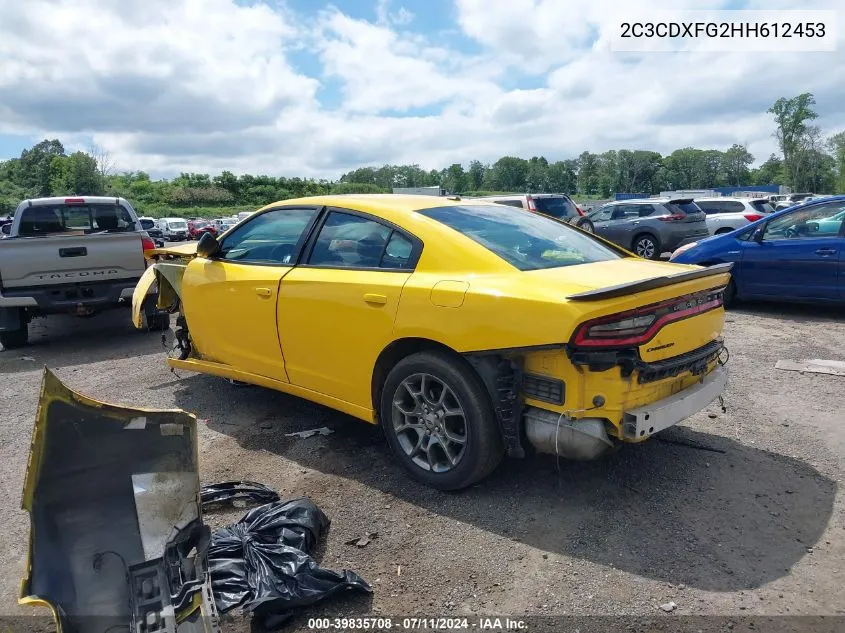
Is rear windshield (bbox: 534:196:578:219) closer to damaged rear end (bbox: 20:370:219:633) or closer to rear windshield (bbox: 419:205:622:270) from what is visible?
rear windshield (bbox: 419:205:622:270)

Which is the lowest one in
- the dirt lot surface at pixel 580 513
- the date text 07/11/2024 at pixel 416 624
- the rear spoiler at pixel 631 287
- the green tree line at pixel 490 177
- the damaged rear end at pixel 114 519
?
the date text 07/11/2024 at pixel 416 624

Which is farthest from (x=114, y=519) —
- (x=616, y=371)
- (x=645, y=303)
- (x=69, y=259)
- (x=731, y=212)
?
(x=731, y=212)

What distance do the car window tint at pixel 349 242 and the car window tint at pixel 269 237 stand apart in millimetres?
213

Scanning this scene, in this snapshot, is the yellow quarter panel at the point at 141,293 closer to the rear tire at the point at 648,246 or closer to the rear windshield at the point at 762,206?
the rear tire at the point at 648,246

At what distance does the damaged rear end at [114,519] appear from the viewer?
229 cm

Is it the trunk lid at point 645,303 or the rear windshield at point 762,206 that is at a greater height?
the rear windshield at point 762,206

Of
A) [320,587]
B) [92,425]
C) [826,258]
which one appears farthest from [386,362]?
[826,258]

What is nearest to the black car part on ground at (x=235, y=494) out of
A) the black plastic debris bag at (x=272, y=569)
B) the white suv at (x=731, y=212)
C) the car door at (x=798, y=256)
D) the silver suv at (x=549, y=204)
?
the black plastic debris bag at (x=272, y=569)

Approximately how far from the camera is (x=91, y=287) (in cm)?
750

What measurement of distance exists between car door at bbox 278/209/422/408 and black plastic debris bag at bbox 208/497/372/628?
0.97 meters

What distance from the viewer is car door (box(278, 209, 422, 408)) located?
3.68 m

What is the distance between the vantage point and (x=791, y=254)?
26.0 ft

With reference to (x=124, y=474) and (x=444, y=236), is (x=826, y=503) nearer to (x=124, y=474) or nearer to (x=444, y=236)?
(x=444, y=236)

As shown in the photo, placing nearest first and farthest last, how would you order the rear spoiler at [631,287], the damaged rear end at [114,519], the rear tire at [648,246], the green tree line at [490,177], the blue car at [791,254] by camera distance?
the damaged rear end at [114,519] → the rear spoiler at [631,287] → the blue car at [791,254] → the rear tire at [648,246] → the green tree line at [490,177]
